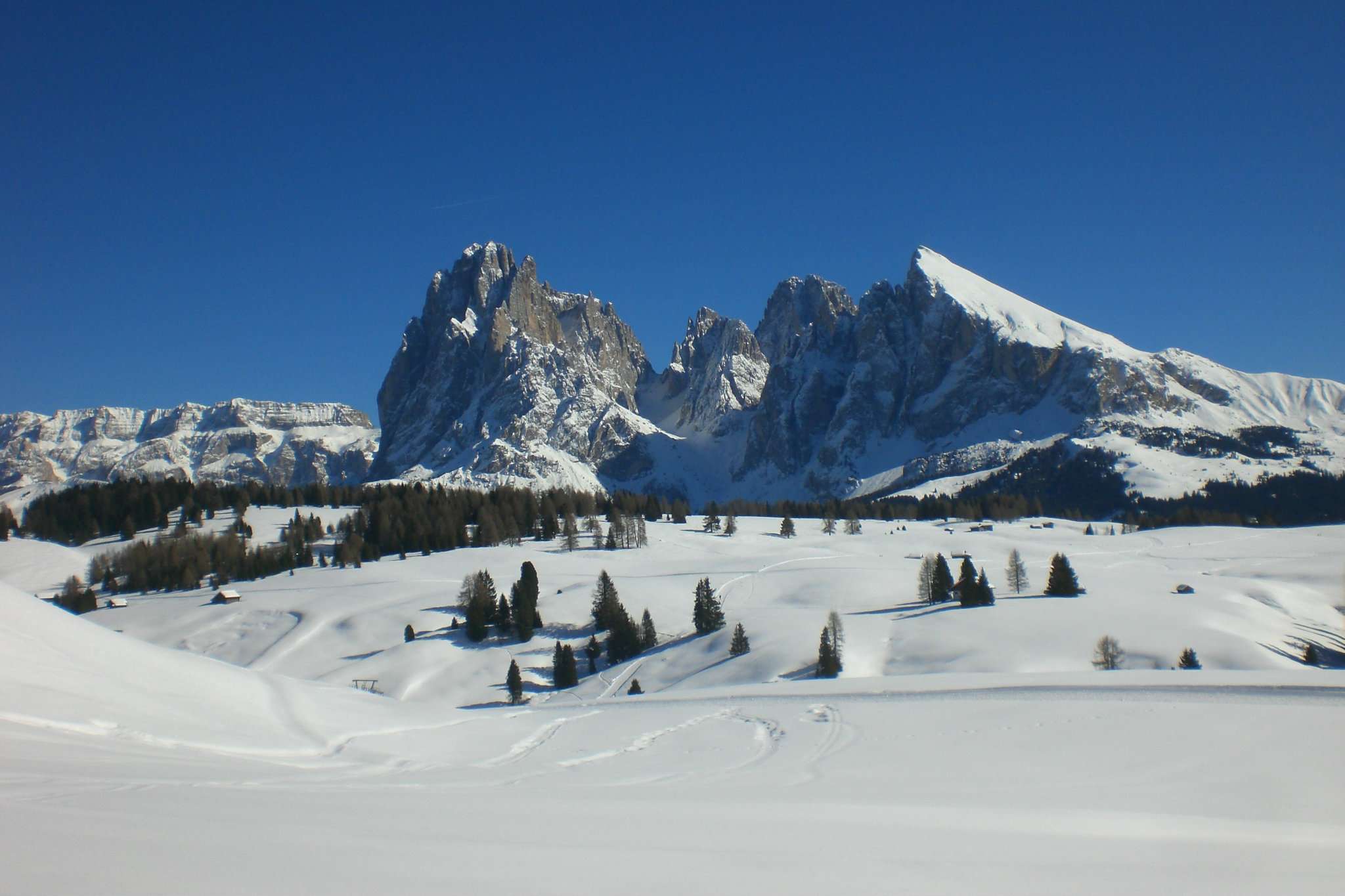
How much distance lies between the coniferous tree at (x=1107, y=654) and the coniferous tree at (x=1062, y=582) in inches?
680

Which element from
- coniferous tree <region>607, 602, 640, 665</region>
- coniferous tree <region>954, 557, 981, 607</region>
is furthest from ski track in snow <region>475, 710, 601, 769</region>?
coniferous tree <region>954, 557, 981, 607</region>

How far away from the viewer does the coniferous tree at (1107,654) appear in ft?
136

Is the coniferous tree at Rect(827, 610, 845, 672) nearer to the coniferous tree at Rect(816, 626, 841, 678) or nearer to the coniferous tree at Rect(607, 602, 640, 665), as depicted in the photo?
the coniferous tree at Rect(816, 626, 841, 678)

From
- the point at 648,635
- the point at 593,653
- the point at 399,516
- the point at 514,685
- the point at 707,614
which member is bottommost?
the point at 514,685

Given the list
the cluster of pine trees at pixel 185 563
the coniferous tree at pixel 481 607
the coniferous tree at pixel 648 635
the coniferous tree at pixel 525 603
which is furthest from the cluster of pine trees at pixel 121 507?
the coniferous tree at pixel 648 635

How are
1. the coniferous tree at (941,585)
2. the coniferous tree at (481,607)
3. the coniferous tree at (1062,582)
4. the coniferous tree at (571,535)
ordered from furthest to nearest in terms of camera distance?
1. the coniferous tree at (571,535)
2. the coniferous tree at (481,607)
3. the coniferous tree at (941,585)
4. the coniferous tree at (1062,582)

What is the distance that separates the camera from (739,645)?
51.9 m

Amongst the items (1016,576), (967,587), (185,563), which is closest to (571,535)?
(185,563)

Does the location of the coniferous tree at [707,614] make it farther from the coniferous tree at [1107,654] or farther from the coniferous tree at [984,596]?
the coniferous tree at [1107,654]

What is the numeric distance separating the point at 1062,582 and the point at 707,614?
26.1m

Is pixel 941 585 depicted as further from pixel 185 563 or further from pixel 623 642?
pixel 185 563

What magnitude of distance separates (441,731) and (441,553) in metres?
81.3

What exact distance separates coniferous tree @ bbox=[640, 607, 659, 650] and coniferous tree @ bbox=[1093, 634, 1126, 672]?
1122 inches

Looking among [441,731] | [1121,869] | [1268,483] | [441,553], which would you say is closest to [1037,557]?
[441,553]
